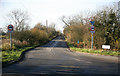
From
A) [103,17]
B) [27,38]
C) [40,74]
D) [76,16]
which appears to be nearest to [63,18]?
[76,16]

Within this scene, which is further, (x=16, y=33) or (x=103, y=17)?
(x=16, y=33)

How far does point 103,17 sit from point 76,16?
30.0 meters

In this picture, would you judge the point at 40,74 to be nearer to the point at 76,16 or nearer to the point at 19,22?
the point at 19,22

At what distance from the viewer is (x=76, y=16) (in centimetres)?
4850

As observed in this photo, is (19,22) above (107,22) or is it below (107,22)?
above

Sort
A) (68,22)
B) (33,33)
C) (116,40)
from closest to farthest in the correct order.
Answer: (116,40)
(33,33)
(68,22)

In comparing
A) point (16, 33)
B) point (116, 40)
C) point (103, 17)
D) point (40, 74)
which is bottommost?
point (40, 74)

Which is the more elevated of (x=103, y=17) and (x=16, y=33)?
(x=103, y=17)

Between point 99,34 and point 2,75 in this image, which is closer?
point 2,75

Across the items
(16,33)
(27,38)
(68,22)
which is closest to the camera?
(16,33)

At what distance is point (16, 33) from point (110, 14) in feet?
56.8

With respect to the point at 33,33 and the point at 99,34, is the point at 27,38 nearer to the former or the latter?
the point at 33,33

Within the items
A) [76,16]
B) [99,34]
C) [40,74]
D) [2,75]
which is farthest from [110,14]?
[76,16]

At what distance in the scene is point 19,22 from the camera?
33969 millimetres
